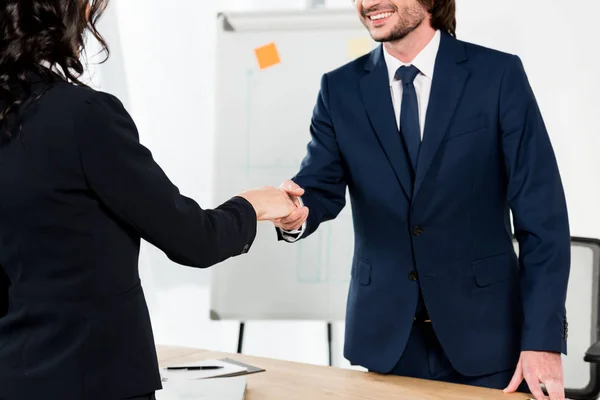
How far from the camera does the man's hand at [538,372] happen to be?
1651 millimetres

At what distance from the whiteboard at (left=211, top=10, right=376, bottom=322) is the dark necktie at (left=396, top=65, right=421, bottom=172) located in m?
1.17

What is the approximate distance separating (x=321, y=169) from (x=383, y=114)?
24 cm

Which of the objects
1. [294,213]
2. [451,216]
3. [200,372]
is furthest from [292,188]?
[200,372]

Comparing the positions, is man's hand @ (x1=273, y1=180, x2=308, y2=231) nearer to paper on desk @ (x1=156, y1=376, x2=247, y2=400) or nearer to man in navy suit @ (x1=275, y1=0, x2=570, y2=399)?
man in navy suit @ (x1=275, y1=0, x2=570, y2=399)

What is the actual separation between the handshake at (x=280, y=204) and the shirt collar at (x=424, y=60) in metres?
0.40

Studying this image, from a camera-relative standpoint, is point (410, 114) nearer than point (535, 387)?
No

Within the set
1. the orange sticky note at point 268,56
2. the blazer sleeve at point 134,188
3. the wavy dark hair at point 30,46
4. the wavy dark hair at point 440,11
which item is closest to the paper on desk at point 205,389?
the blazer sleeve at point 134,188

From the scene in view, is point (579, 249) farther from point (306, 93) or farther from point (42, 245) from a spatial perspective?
point (42, 245)

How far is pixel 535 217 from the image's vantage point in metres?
1.78

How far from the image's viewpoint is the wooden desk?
1.66 metres

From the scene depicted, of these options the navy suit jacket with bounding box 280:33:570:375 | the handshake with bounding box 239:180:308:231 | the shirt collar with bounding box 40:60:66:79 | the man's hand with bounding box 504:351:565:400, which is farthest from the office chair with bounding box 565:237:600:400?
the shirt collar with bounding box 40:60:66:79

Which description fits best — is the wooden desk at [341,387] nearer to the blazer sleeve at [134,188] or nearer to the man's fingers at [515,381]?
the man's fingers at [515,381]

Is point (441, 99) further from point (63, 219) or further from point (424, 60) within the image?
point (63, 219)

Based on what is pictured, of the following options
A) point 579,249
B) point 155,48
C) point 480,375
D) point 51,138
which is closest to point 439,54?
point 480,375
